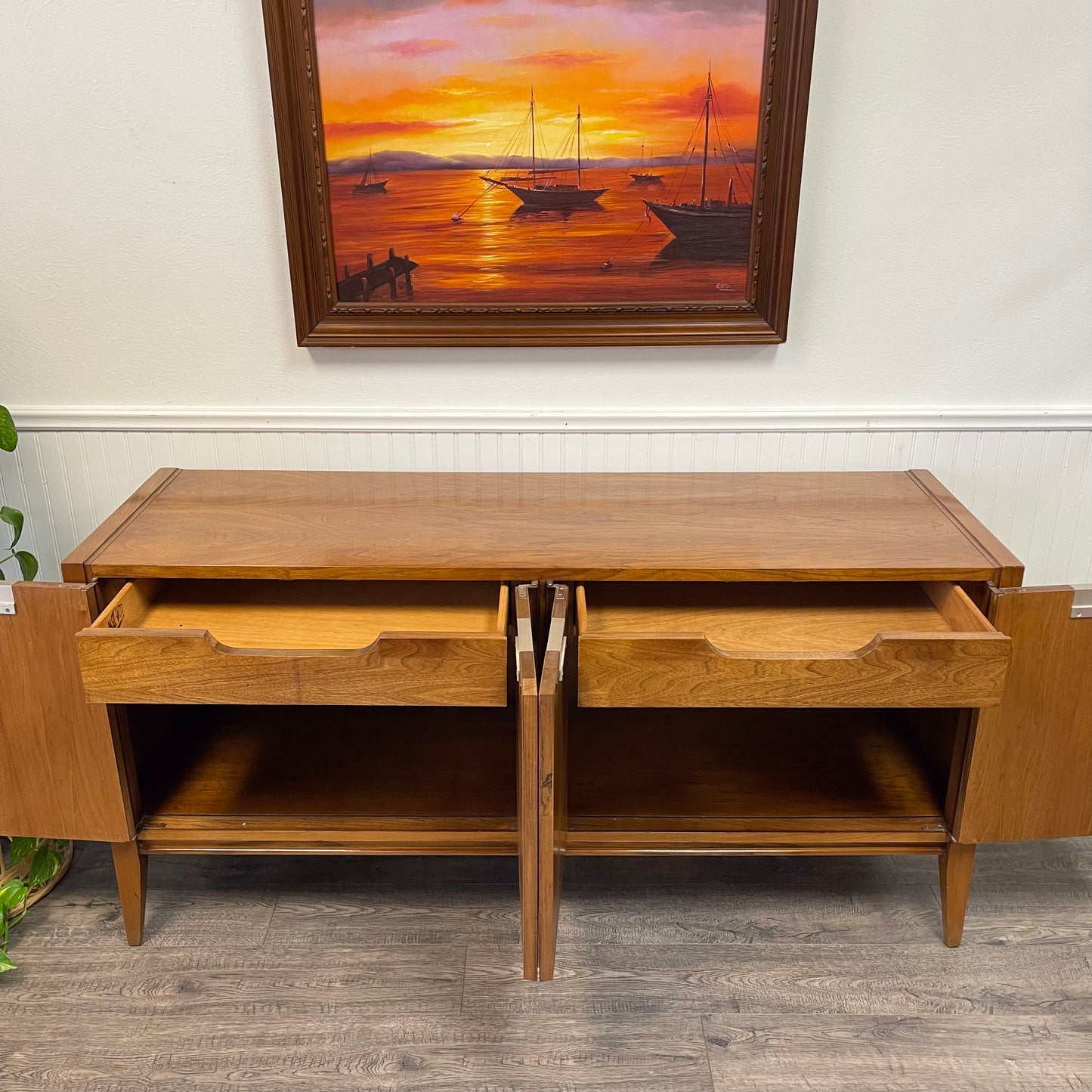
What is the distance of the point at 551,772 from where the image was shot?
3.70 feet

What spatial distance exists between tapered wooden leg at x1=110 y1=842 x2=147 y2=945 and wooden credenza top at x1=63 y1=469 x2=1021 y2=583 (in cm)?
44

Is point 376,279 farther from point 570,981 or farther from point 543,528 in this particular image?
point 570,981

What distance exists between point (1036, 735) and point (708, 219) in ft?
3.15

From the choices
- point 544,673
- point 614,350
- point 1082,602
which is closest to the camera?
point 544,673

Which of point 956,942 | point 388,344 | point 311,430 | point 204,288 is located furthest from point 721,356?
point 956,942

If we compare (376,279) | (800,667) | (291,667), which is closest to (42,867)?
(291,667)

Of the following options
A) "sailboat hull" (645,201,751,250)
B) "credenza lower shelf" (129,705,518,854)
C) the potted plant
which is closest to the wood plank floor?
the potted plant

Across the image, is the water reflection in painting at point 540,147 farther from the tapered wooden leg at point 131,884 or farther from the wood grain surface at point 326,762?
the tapered wooden leg at point 131,884

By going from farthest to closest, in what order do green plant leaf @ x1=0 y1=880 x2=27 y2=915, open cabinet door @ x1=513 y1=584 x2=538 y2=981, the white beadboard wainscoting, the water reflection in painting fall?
the white beadboard wainscoting
the water reflection in painting
green plant leaf @ x1=0 y1=880 x2=27 y2=915
open cabinet door @ x1=513 y1=584 x2=538 y2=981

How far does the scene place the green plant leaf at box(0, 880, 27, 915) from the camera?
1396 millimetres

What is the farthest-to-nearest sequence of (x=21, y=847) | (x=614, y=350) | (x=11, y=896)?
1. (x=614, y=350)
2. (x=21, y=847)
3. (x=11, y=896)

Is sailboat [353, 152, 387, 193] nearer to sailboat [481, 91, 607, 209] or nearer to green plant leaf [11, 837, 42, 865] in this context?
sailboat [481, 91, 607, 209]

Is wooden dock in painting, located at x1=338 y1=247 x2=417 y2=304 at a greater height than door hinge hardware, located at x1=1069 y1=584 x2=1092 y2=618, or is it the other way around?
wooden dock in painting, located at x1=338 y1=247 x2=417 y2=304

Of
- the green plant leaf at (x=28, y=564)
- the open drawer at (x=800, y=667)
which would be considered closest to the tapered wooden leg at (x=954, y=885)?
the open drawer at (x=800, y=667)
